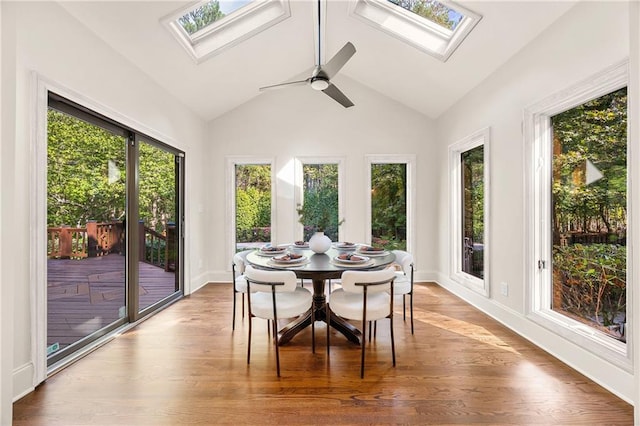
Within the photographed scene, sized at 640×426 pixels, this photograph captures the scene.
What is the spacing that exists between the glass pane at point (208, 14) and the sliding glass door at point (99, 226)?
124 centimetres

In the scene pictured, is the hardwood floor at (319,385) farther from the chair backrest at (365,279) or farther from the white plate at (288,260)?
the white plate at (288,260)

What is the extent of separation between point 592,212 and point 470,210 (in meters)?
1.82

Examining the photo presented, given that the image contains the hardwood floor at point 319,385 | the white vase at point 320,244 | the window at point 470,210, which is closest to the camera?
the hardwood floor at point 319,385

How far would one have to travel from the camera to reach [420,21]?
132 inches

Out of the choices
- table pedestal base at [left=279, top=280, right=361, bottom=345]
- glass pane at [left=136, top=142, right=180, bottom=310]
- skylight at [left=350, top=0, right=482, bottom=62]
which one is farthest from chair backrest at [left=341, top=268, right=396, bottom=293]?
skylight at [left=350, top=0, right=482, bottom=62]

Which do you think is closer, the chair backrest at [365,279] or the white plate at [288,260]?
the chair backrest at [365,279]

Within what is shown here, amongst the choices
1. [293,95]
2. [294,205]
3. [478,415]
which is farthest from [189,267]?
[478,415]

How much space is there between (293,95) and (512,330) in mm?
4391

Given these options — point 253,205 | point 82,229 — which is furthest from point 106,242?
point 253,205

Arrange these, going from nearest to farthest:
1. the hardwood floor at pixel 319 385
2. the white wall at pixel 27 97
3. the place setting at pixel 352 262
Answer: the white wall at pixel 27 97 < the hardwood floor at pixel 319 385 < the place setting at pixel 352 262

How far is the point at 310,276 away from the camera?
242 centimetres

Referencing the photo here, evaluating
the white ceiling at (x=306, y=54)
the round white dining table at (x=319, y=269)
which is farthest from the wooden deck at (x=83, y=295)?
the white ceiling at (x=306, y=54)

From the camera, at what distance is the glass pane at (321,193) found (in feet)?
16.6

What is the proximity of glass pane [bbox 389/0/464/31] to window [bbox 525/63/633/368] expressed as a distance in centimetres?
124
